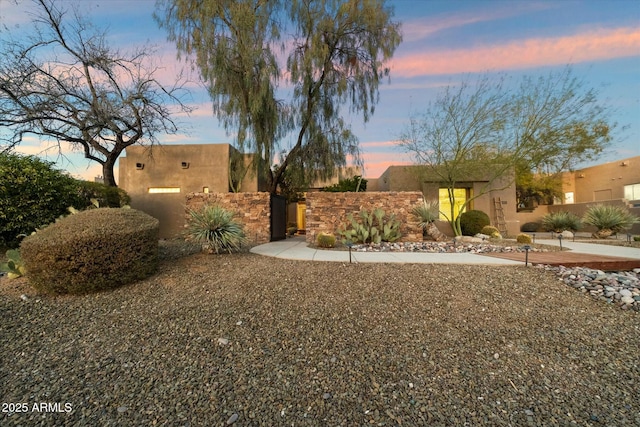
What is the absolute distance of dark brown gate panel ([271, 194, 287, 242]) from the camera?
395 inches

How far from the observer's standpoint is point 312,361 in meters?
2.54

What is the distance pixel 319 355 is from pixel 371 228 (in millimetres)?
6513

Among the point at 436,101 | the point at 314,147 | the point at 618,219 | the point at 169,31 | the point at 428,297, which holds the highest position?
the point at 169,31

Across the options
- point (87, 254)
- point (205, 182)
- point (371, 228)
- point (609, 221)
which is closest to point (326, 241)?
point (371, 228)

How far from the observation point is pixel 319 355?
2617 millimetres

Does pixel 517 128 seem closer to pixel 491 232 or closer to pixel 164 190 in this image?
pixel 491 232

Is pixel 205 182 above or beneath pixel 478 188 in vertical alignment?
above

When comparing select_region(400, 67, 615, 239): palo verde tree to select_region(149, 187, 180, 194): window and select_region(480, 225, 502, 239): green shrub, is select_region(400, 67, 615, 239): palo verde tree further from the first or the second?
select_region(149, 187, 180, 194): window

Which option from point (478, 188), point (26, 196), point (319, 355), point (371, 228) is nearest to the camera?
point (319, 355)

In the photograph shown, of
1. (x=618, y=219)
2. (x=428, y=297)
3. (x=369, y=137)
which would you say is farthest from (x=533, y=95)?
(x=428, y=297)

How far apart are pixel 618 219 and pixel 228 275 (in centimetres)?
1351

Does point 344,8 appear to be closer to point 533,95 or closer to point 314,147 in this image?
point 314,147

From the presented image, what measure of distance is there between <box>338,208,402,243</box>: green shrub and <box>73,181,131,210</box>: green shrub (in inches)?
269

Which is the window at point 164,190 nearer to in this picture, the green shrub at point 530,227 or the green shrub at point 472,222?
the green shrub at point 472,222
